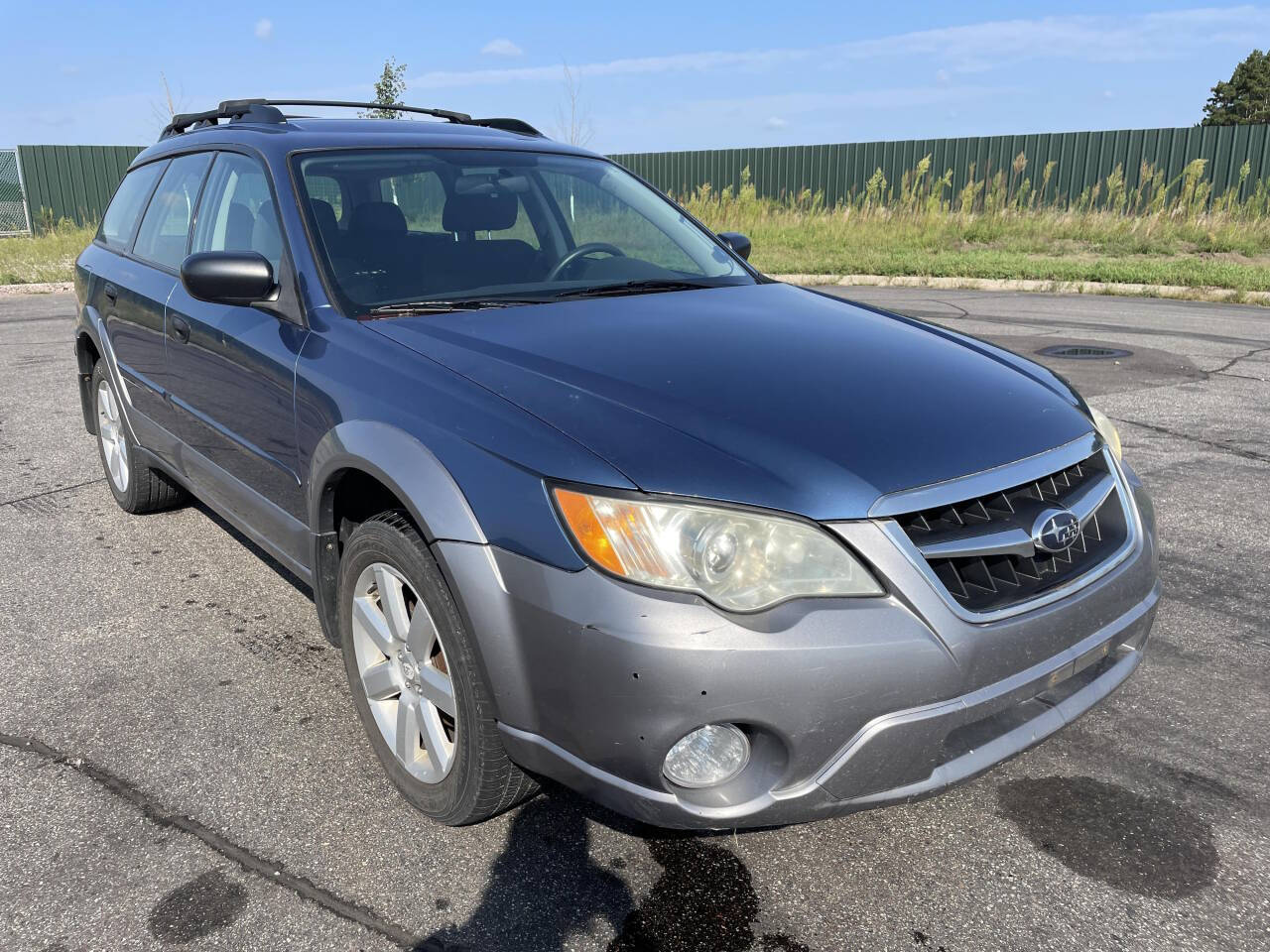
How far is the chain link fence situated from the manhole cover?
2467 cm

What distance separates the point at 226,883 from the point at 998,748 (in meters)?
1.79

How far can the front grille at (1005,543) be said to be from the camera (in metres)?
2.09

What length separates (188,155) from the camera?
13.6 ft

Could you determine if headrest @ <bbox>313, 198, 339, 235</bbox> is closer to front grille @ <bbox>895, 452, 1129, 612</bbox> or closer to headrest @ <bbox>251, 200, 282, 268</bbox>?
headrest @ <bbox>251, 200, 282, 268</bbox>

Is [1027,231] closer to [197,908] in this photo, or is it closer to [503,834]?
[503,834]


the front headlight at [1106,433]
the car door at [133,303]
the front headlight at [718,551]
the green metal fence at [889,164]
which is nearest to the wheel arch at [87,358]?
the car door at [133,303]

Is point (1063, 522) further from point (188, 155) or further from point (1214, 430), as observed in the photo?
point (1214, 430)

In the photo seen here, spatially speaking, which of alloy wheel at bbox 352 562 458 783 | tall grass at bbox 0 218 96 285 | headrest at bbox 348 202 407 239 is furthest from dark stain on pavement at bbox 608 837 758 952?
tall grass at bbox 0 218 96 285

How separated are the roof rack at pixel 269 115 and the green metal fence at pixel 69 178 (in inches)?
925

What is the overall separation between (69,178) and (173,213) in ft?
83.6

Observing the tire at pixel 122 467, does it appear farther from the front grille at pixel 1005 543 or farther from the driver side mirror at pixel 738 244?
the front grille at pixel 1005 543

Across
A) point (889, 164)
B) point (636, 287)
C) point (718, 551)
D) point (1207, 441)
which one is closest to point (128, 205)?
point (636, 287)

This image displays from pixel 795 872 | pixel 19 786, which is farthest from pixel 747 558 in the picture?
pixel 19 786

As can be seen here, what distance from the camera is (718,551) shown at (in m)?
1.97
